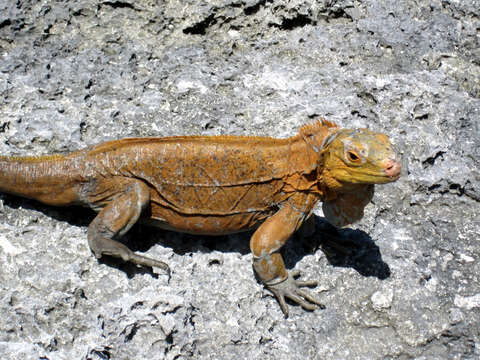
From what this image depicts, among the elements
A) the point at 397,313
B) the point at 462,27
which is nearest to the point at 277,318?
the point at 397,313

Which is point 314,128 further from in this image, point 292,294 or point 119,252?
point 119,252

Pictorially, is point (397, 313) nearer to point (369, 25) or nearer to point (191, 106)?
point (191, 106)

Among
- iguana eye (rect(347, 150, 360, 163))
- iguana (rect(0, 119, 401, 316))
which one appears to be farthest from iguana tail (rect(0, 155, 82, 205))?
iguana eye (rect(347, 150, 360, 163))

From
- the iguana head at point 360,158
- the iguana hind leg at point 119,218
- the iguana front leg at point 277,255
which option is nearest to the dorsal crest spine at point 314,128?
the iguana head at point 360,158

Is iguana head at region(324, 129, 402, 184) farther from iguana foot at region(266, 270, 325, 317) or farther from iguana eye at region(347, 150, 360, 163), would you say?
iguana foot at region(266, 270, 325, 317)

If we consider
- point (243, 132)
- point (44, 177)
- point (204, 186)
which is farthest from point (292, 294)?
point (44, 177)
